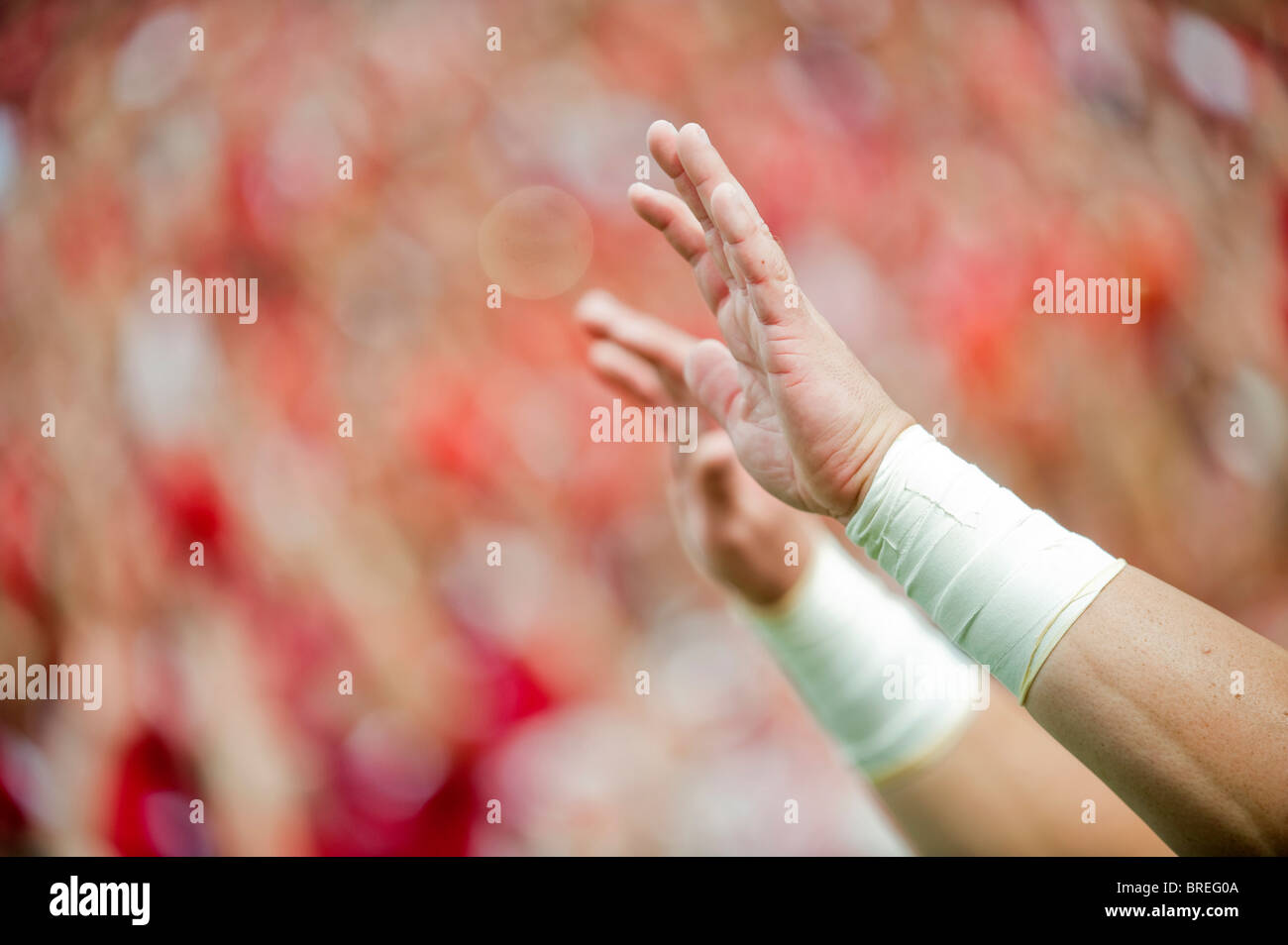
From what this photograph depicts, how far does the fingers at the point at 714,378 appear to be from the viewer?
0.58 meters

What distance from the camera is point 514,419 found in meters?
0.93

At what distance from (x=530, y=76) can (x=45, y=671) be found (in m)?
0.94

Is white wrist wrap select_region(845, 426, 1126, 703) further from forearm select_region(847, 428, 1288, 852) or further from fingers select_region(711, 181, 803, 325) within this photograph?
fingers select_region(711, 181, 803, 325)

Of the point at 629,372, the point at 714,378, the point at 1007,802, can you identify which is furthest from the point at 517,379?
the point at 1007,802

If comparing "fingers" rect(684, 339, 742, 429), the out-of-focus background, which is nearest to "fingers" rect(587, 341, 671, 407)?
"fingers" rect(684, 339, 742, 429)

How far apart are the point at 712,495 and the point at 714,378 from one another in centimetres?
15

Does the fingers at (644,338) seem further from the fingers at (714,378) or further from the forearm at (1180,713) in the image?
the forearm at (1180,713)

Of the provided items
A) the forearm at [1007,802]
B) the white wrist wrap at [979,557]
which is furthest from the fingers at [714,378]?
the forearm at [1007,802]

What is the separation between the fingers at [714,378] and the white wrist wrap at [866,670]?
0.22 meters

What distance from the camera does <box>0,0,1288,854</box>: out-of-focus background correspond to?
914 mm

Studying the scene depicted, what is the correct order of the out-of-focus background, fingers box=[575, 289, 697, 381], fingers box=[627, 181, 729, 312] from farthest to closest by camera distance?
the out-of-focus background < fingers box=[575, 289, 697, 381] < fingers box=[627, 181, 729, 312]

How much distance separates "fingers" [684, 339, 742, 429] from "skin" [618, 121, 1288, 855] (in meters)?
0.05
